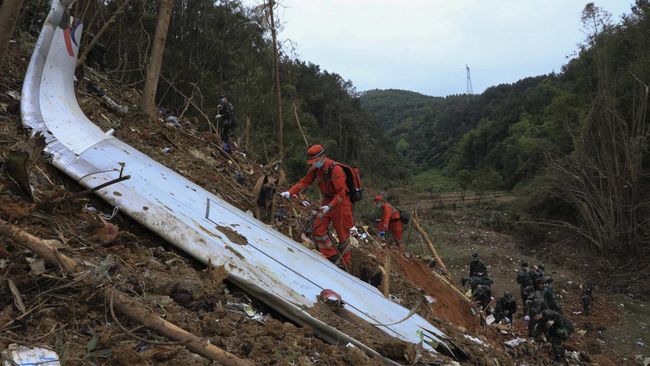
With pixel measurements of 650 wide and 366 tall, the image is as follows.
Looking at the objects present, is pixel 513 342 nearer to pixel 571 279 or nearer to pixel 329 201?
pixel 329 201

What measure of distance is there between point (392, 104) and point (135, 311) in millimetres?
118484

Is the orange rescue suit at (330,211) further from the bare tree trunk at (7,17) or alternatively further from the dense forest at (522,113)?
the dense forest at (522,113)

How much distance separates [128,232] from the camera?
11.0ft

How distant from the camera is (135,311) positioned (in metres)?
2.37

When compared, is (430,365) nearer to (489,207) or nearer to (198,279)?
(198,279)

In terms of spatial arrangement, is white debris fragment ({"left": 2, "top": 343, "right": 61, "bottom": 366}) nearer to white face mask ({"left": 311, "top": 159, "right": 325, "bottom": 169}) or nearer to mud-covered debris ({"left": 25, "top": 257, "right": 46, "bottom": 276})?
mud-covered debris ({"left": 25, "top": 257, "right": 46, "bottom": 276})

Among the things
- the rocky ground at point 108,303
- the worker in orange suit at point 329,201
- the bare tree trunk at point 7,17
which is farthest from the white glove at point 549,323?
the bare tree trunk at point 7,17

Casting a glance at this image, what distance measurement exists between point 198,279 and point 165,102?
12.9 meters

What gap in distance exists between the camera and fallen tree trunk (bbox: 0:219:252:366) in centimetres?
228

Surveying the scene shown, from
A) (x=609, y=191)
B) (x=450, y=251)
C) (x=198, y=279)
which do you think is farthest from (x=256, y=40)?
(x=198, y=279)

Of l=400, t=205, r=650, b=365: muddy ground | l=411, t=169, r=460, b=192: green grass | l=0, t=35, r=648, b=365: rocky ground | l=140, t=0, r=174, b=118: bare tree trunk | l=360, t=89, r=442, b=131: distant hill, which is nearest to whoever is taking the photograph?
l=0, t=35, r=648, b=365: rocky ground

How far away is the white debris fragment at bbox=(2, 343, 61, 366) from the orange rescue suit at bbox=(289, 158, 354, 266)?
12.3ft

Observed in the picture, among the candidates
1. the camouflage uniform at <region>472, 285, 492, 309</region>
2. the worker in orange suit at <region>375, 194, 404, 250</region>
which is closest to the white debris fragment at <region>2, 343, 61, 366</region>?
the worker in orange suit at <region>375, 194, 404, 250</region>

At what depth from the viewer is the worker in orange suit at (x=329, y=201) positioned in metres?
5.65
